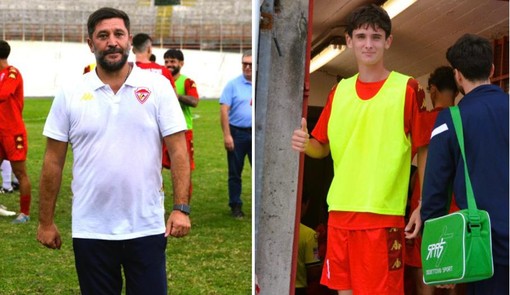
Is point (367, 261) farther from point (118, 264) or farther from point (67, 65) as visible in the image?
point (67, 65)

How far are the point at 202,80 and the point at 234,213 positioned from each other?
1611 inches

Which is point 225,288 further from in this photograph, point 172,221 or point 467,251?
point 467,251

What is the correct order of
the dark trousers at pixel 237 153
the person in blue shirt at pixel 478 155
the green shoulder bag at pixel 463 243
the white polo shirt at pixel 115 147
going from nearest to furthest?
the green shoulder bag at pixel 463 243, the person in blue shirt at pixel 478 155, the white polo shirt at pixel 115 147, the dark trousers at pixel 237 153

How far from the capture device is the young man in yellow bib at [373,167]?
16.9ft

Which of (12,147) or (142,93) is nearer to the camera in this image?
(142,93)

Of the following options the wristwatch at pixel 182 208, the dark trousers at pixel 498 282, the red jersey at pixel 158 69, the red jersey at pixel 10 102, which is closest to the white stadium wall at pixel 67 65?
the red jersey at pixel 10 102

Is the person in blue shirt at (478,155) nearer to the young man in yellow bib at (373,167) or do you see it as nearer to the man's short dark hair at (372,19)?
the young man in yellow bib at (373,167)

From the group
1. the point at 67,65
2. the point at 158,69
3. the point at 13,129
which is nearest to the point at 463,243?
the point at 158,69

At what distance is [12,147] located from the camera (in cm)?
1083

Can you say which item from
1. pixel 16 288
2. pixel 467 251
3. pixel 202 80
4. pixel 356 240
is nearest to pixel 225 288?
pixel 16 288

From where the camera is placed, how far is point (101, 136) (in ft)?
16.1

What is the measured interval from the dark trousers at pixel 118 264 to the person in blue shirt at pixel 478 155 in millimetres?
1309

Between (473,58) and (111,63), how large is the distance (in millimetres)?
1691

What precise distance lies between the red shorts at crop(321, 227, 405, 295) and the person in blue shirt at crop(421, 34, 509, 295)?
0.50m
